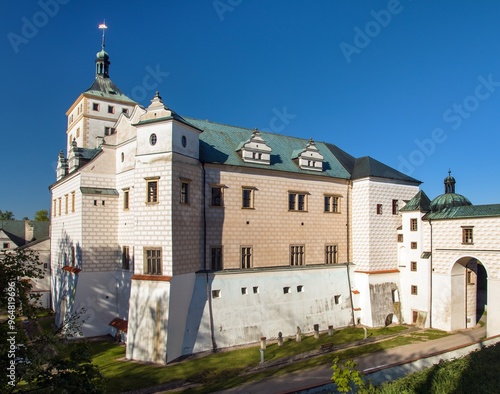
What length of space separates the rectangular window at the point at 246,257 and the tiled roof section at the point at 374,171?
423 inches

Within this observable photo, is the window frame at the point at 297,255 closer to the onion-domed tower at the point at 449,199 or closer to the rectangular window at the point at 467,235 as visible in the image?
the onion-domed tower at the point at 449,199

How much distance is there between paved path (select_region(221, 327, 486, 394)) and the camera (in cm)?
1661

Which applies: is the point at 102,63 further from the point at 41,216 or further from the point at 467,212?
the point at 41,216

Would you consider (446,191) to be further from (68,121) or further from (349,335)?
(68,121)

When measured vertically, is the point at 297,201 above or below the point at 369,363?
above

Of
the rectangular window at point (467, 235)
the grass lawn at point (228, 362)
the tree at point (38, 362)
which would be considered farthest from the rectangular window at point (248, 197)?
the tree at point (38, 362)

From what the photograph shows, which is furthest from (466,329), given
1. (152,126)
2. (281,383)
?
(152,126)

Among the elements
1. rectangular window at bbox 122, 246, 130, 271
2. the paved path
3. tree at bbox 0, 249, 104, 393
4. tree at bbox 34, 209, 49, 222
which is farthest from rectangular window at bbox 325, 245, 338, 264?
tree at bbox 34, 209, 49, 222

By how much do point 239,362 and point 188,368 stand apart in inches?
104

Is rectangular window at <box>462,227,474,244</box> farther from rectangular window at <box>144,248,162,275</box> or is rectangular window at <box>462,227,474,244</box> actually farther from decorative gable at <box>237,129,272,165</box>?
rectangular window at <box>144,248,162,275</box>

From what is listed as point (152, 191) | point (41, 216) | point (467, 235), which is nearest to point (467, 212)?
point (467, 235)

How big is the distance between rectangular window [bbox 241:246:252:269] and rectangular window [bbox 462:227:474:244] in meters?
14.0

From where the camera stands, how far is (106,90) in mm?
34812

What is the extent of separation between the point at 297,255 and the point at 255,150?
25.4 feet
